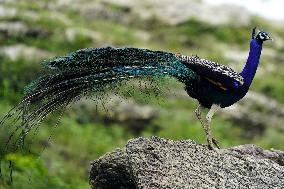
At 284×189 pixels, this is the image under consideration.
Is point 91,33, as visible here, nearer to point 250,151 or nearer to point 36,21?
point 36,21

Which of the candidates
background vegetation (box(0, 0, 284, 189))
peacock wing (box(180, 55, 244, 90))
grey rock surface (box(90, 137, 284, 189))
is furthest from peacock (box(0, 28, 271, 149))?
background vegetation (box(0, 0, 284, 189))

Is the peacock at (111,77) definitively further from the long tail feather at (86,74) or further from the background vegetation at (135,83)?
the background vegetation at (135,83)

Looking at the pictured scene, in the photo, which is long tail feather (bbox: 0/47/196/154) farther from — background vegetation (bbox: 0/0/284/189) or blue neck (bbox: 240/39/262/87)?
background vegetation (bbox: 0/0/284/189)

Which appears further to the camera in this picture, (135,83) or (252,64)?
(135,83)

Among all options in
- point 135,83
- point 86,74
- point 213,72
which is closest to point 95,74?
point 86,74

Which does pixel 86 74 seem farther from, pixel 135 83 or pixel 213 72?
pixel 135 83

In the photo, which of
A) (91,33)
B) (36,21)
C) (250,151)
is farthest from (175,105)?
(250,151)
